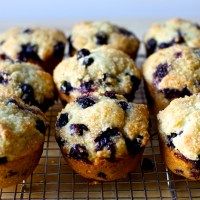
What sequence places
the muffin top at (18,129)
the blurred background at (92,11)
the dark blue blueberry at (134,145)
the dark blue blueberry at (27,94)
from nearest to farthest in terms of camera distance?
the muffin top at (18,129) → the dark blue blueberry at (134,145) → the dark blue blueberry at (27,94) → the blurred background at (92,11)

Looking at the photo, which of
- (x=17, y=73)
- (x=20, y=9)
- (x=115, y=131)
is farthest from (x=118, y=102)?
(x=20, y=9)

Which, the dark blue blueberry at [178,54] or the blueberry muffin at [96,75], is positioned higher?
the dark blue blueberry at [178,54]

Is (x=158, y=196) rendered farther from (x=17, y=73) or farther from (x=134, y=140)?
(x=17, y=73)

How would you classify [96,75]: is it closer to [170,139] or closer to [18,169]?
[170,139]

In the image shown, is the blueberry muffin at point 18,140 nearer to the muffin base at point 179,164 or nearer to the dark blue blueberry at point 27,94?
the dark blue blueberry at point 27,94

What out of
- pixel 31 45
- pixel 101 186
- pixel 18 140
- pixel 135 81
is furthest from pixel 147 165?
pixel 31 45

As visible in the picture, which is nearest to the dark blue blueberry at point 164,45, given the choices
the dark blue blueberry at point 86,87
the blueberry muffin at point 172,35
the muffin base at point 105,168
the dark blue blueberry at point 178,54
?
the blueberry muffin at point 172,35
